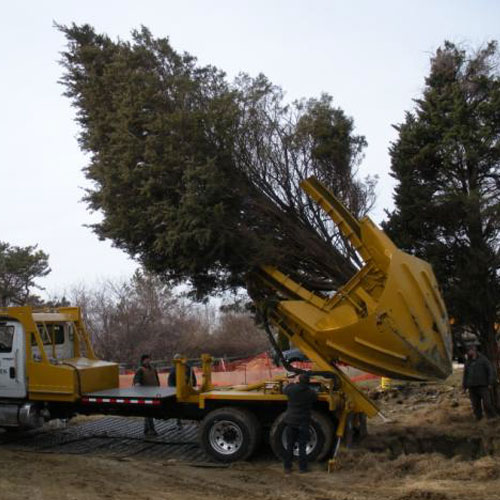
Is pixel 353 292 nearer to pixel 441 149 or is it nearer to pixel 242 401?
pixel 242 401

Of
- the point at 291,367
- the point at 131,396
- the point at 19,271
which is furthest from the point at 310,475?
the point at 19,271

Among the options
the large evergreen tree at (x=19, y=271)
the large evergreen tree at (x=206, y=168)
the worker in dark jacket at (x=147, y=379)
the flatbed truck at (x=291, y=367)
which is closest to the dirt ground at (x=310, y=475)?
the flatbed truck at (x=291, y=367)

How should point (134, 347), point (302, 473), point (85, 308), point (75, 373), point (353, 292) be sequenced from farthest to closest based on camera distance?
point (85, 308)
point (134, 347)
point (75, 373)
point (353, 292)
point (302, 473)

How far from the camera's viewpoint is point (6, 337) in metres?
12.0

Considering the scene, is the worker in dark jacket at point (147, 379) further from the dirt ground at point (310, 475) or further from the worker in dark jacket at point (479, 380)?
the worker in dark jacket at point (479, 380)

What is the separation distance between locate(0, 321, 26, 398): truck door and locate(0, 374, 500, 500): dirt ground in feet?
3.54

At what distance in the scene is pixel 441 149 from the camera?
44.8ft

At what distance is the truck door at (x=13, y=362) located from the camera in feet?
38.7

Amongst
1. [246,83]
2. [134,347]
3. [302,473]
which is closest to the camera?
[302,473]

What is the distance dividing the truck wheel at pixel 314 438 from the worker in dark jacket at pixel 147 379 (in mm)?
3303

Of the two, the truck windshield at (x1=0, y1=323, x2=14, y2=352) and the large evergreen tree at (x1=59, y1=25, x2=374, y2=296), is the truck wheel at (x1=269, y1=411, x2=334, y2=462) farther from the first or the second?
the truck windshield at (x1=0, y1=323, x2=14, y2=352)

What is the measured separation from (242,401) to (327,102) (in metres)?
6.23

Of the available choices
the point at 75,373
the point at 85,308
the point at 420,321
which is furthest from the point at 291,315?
the point at 85,308

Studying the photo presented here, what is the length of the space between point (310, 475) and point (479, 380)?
14.1 ft
